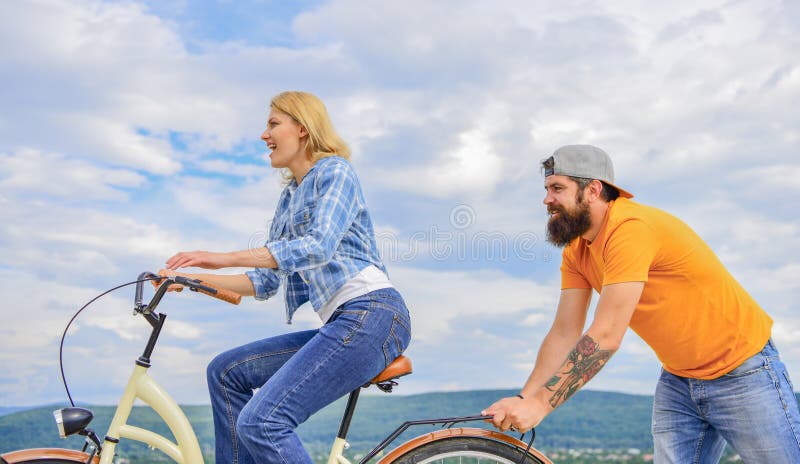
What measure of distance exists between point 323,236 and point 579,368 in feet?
3.85

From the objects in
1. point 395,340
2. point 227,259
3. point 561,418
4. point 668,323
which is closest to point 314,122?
point 227,259

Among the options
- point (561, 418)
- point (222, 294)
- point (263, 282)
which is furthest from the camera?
point (561, 418)

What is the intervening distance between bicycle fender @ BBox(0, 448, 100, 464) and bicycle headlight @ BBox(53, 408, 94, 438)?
0.11m

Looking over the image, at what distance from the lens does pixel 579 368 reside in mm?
2859

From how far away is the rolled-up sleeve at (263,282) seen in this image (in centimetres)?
368

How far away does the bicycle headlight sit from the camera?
306 centimetres

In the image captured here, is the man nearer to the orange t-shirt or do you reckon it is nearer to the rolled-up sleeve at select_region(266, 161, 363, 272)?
the orange t-shirt

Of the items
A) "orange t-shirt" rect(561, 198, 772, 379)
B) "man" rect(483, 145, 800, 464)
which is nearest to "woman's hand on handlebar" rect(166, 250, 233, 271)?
"man" rect(483, 145, 800, 464)

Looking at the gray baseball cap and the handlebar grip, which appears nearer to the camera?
the gray baseball cap

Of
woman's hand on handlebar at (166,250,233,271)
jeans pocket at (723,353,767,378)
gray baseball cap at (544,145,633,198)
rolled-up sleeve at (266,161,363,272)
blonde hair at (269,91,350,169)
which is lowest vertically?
jeans pocket at (723,353,767,378)

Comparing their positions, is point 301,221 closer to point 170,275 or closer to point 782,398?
point 170,275

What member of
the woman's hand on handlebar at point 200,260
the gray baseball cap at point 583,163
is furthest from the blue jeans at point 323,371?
the gray baseball cap at point 583,163

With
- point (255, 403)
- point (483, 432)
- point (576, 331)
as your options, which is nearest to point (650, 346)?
point (576, 331)

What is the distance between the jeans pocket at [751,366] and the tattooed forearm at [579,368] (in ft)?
2.05
